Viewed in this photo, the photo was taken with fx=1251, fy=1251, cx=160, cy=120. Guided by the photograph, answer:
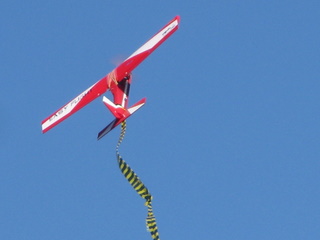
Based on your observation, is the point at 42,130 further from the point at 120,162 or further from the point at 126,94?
the point at 120,162

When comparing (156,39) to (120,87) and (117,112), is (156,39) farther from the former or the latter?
(117,112)

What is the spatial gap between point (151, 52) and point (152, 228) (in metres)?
9.91

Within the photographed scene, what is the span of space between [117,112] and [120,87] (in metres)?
2.48

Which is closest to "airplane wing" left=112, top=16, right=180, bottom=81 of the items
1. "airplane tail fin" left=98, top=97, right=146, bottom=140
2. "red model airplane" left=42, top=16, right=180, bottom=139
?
"red model airplane" left=42, top=16, right=180, bottom=139

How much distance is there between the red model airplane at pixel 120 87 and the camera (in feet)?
162

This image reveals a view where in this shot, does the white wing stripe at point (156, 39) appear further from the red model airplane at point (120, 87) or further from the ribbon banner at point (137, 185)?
the ribbon banner at point (137, 185)

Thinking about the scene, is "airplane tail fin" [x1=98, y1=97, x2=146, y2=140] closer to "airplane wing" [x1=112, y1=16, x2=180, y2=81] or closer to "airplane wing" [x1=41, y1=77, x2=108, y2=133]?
"airplane wing" [x1=112, y1=16, x2=180, y2=81]

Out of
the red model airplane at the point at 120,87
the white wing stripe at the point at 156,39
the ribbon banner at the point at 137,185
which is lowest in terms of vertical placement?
the ribbon banner at the point at 137,185

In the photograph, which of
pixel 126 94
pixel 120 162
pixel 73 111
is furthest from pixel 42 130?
pixel 120 162

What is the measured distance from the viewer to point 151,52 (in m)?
51.7

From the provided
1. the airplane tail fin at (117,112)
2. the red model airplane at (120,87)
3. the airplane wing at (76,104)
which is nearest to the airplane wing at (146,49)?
the red model airplane at (120,87)

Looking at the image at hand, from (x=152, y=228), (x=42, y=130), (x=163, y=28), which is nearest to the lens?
(x=152, y=228)

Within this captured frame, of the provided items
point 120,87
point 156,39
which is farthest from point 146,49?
point 120,87

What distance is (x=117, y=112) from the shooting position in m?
49.4
